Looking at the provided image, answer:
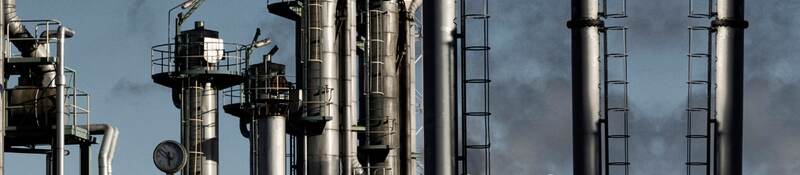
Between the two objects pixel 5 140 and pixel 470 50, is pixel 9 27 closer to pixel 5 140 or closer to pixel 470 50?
pixel 5 140

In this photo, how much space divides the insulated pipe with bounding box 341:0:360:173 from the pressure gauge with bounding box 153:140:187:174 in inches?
280

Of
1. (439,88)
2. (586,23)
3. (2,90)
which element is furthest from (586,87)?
(2,90)

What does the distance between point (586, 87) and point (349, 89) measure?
19230 mm

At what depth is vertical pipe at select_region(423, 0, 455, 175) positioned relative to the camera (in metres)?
59.1

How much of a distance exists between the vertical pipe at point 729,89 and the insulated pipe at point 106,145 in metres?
17.0

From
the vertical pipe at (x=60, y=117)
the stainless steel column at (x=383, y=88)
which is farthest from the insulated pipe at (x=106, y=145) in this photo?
the stainless steel column at (x=383, y=88)

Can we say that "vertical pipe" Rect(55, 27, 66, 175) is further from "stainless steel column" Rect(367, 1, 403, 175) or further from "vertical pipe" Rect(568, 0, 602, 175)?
"stainless steel column" Rect(367, 1, 403, 175)

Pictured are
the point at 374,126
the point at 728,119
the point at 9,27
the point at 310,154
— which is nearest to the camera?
the point at 728,119

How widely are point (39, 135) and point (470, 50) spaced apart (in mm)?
12074

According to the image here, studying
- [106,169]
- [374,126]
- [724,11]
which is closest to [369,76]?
[374,126]

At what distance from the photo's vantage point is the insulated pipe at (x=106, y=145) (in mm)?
62406

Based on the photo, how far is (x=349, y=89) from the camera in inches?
3014

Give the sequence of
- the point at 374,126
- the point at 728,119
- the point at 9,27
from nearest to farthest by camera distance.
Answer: the point at 728,119 → the point at 9,27 → the point at 374,126

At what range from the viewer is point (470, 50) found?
6003 centimetres
